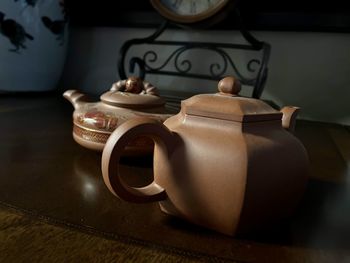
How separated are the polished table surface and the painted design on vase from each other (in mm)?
476

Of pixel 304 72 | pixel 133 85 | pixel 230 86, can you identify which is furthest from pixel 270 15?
pixel 230 86

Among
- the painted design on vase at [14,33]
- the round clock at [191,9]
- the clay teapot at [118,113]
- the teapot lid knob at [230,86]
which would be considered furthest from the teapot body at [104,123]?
the painted design on vase at [14,33]

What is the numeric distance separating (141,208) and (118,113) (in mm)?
165

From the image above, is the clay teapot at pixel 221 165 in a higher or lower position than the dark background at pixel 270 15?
lower

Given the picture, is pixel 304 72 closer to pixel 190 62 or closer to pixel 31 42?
pixel 190 62

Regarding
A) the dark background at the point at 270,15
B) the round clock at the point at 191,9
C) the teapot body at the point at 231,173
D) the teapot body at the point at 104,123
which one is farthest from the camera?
the dark background at the point at 270,15

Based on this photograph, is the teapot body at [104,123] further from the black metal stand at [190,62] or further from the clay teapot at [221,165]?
the black metal stand at [190,62]

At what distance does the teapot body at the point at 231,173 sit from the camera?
0.24 metres

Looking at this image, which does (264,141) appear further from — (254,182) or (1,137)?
(1,137)

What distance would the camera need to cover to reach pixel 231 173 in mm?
242

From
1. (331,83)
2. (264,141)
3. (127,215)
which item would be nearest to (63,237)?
(127,215)

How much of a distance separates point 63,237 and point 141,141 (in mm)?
192

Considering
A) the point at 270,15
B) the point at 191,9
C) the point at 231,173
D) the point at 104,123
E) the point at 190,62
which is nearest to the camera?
the point at 231,173

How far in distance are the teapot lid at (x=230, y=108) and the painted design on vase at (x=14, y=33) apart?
0.79 meters
